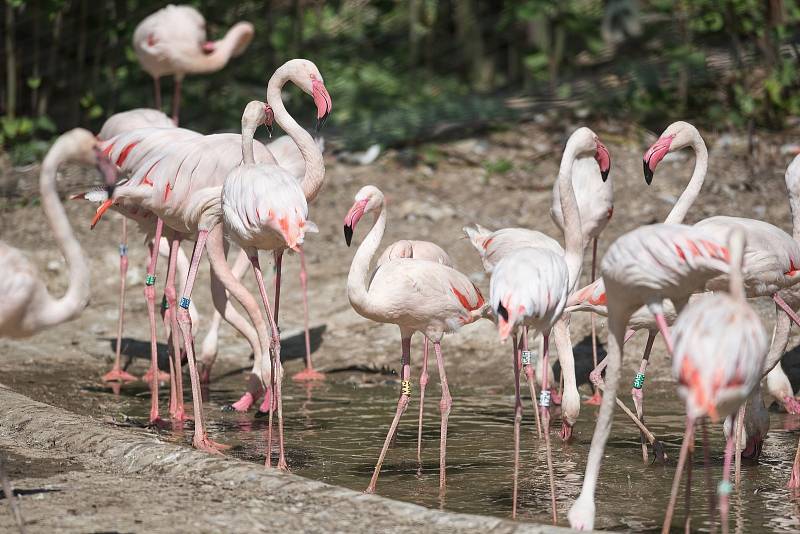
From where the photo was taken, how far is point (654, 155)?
5.40 m

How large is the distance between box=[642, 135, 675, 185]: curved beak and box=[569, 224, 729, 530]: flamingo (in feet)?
3.46

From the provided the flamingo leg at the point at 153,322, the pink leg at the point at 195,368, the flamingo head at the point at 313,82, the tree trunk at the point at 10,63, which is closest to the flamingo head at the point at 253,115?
the flamingo head at the point at 313,82

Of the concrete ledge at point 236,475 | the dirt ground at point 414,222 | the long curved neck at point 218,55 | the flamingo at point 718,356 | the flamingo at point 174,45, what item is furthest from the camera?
the long curved neck at point 218,55

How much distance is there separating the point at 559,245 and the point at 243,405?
6.29 feet

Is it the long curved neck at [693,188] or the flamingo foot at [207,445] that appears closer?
the flamingo foot at [207,445]

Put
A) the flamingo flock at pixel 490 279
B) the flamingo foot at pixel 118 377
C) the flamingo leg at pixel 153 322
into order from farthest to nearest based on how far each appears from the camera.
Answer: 1. the flamingo foot at pixel 118 377
2. the flamingo leg at pixel 153 322
3. the flamingo flock at pixel 490 279

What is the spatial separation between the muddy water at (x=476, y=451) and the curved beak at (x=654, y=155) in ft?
4.30

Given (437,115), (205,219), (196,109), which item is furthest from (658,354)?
(196,109)

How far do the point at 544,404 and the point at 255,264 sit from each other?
1634 millimetres

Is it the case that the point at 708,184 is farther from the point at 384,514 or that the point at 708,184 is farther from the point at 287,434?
the point at 384,514

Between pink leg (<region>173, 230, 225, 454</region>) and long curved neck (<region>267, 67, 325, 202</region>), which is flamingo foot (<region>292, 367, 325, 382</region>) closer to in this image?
pink leg (<region>173, 230, 225, 454</region>)

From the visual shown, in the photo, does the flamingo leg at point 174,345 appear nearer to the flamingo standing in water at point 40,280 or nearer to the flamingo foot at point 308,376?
the flamingo foot at point 308,376

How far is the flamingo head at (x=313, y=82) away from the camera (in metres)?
5.66

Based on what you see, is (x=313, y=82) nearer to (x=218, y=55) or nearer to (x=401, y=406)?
(x=401, y=406)
